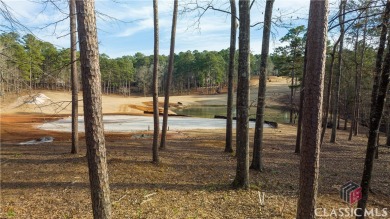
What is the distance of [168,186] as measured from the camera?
23.6 feet

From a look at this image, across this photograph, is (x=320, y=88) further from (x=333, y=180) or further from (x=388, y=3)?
(x=333, y=180)

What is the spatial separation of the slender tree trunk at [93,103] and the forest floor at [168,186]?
1802 millimetres

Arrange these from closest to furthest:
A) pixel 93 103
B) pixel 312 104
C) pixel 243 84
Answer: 1. pixel 93 103
2. pixel 312 104
3. pixel 243 84

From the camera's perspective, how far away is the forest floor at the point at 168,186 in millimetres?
5629

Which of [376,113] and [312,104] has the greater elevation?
[312,104]

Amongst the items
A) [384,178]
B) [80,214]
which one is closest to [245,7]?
[80,214]

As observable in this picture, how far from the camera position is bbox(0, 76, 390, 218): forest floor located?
5629 millimetres

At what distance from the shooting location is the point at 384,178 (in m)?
8.87

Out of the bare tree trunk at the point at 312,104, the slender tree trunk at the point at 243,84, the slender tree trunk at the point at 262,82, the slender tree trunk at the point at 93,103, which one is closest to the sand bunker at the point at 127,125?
the slender tree trunk at the point at 262,82

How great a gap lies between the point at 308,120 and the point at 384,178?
7228 mm

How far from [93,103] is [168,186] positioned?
4.29 meters

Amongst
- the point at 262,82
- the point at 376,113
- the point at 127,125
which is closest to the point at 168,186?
the point at 262,82

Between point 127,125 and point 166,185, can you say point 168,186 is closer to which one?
point 166,185

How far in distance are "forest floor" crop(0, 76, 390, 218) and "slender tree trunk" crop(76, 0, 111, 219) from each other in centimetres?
180
